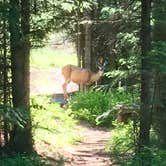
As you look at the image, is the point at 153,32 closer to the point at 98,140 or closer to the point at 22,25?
the point at 22,25

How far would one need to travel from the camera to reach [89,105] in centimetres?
1847

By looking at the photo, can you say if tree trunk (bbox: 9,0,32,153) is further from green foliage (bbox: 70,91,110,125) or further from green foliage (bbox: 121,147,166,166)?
green foliage (bbox: 70,91,110,125)

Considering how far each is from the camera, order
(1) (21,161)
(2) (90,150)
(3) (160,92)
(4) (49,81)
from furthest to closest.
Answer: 1. (4) (49,81)
2. (2) (90,150)
3. (3) (160,92)
4. (1) (21,161)

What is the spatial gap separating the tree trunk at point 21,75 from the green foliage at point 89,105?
6.45 metres

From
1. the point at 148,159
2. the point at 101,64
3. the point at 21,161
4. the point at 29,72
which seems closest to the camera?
the point at 148,159

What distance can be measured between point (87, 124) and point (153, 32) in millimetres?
6141

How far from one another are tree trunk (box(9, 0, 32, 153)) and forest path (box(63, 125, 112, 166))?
1.16 meters

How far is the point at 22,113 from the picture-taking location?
30.3ft

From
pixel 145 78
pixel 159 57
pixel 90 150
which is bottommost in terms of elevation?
pixel 90 150

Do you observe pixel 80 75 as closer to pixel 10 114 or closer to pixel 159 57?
pixel 159 57

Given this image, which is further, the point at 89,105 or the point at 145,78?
A: the point at 89,105

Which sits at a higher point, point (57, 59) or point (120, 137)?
point (57, 59)

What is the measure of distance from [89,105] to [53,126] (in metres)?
4.33

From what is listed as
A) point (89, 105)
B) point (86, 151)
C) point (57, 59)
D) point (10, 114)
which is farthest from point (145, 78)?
point (57, 59)
